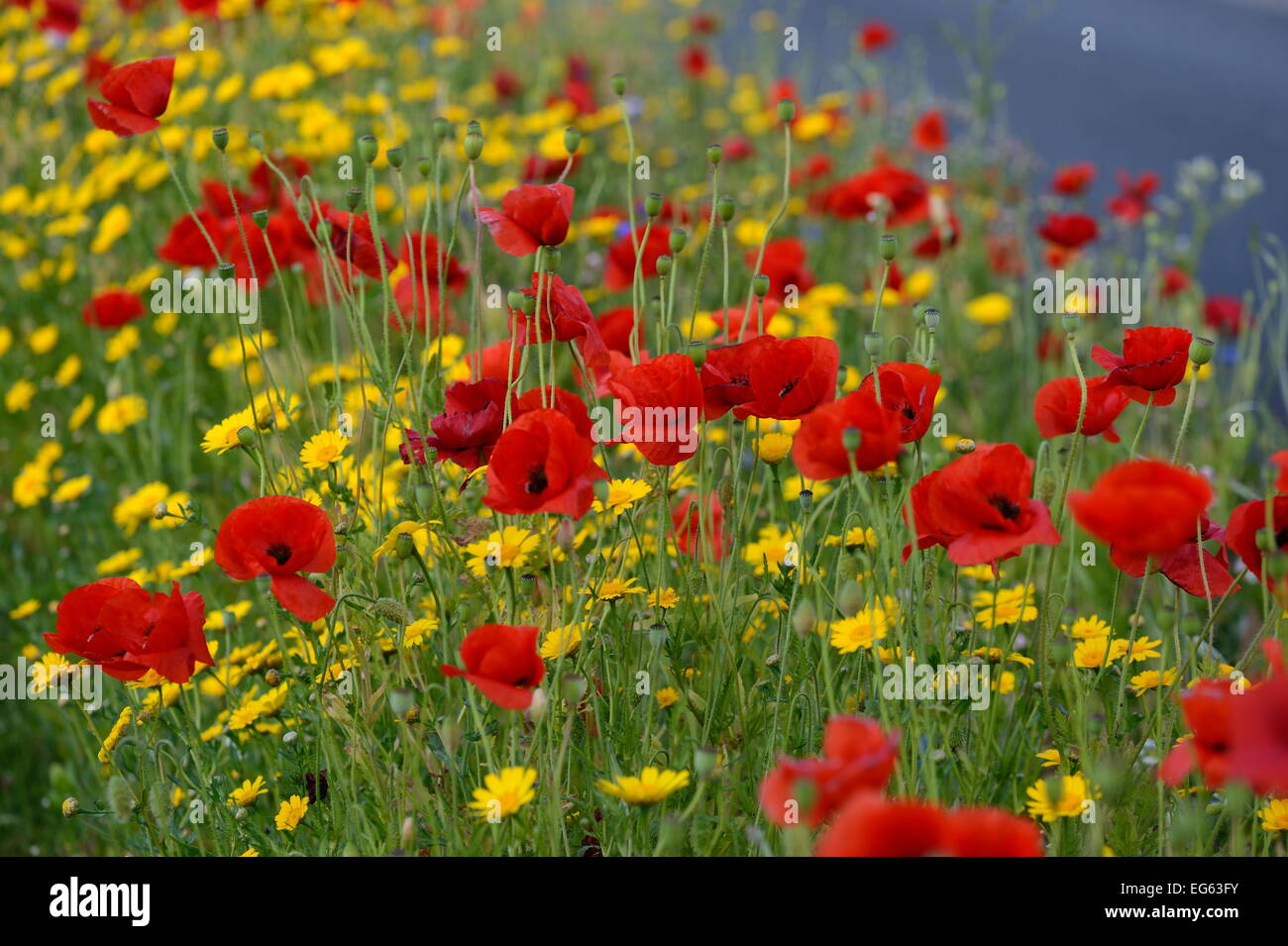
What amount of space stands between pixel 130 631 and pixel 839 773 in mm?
848

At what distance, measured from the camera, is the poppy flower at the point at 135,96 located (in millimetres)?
1752

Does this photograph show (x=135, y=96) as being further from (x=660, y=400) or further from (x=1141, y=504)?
(x=1141, y=504)

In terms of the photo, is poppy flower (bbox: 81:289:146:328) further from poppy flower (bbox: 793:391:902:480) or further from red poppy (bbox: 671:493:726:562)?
poppy flower (bbox: 793:391:902:480)

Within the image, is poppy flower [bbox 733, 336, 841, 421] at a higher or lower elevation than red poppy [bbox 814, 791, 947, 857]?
higher

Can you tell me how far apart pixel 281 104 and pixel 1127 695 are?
10.2 feet

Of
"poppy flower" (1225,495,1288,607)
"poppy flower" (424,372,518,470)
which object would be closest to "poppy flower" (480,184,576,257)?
"poppy flower" (424,372,518,470)

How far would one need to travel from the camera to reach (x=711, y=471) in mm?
1724

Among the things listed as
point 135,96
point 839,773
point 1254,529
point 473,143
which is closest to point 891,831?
point 839,773

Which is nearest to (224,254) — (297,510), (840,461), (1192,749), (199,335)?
(199,335)

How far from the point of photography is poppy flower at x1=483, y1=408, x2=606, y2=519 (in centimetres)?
128

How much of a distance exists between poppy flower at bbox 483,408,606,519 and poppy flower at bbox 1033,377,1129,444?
57 centimetres

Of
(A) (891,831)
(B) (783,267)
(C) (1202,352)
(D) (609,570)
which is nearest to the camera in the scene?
(A) (891,831)

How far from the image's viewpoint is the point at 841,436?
1204 millimetres
